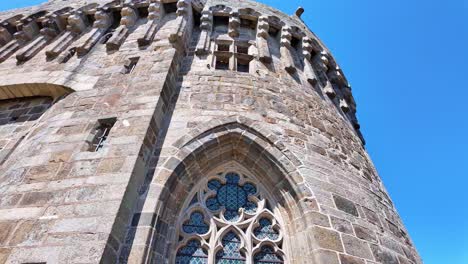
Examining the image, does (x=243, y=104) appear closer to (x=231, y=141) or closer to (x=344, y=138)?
(x=231, y=141)

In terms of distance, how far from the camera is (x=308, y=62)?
734 cm

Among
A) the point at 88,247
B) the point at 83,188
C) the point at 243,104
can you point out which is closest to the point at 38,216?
the point at 83,188

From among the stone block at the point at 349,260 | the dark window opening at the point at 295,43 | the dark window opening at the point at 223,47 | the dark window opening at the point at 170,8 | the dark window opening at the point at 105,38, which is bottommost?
the stone block at the point at 349,260

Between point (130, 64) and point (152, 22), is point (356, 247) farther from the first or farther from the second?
point (152, 22)

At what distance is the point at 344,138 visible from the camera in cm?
557

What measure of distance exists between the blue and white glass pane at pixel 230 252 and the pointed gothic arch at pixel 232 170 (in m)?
0.25

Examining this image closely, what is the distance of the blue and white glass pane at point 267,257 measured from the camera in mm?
3533

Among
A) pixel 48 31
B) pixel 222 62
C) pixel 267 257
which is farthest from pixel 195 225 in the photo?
pixel 48 31

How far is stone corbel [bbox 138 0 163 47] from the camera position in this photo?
613cm

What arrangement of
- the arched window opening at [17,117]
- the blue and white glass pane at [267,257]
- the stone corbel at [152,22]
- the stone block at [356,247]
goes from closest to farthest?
the stone block at [356,247] → the blue and white glass pane at [267,257] → the arched window opening at [17,117] → the stone corbel at [152,22]

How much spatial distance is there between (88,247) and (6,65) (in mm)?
6461

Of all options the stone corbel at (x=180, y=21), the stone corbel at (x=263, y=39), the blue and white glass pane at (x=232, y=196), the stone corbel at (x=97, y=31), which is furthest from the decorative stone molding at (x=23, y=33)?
the blue and white glass pane at (x=232, y=196)

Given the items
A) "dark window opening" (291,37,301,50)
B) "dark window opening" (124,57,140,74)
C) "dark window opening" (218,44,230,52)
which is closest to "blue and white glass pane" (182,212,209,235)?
"dark window opening" (124,57,140,74)

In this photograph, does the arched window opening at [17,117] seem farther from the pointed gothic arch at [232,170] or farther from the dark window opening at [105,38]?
the pointed gothic arch at [232,170]
